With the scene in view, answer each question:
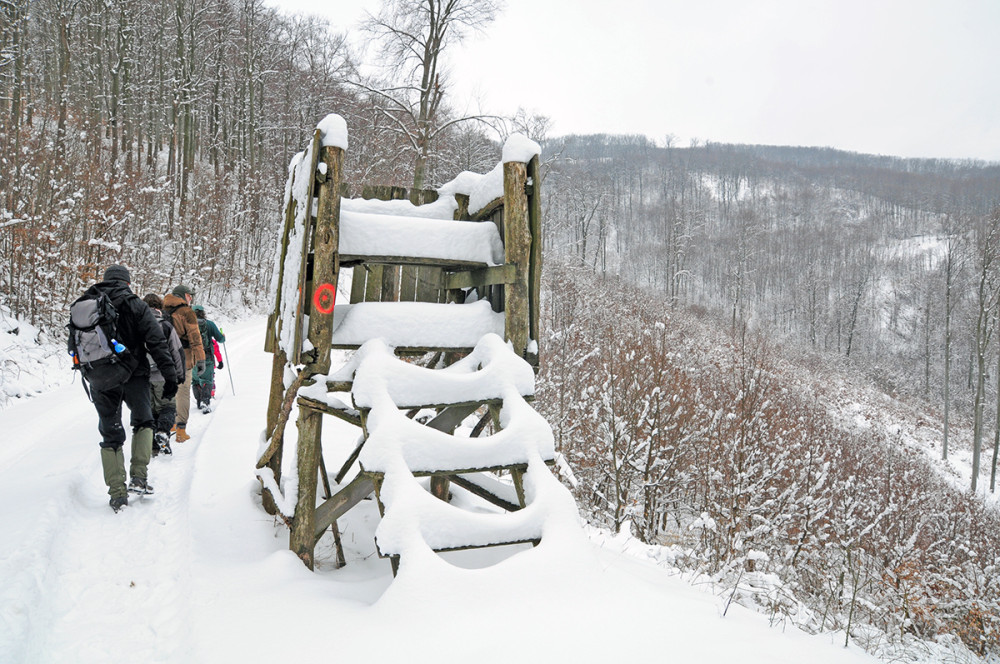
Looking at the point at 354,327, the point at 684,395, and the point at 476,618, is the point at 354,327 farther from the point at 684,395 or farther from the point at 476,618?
the point at 684,395

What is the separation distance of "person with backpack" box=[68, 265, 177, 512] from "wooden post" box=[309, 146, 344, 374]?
212 cm

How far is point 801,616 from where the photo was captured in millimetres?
4141

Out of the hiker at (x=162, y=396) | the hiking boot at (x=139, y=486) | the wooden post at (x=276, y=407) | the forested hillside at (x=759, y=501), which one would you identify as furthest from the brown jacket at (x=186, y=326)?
the forested hillside at (x=759, y=501)

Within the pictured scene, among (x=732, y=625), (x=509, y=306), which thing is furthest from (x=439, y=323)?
(x=732, y=625)

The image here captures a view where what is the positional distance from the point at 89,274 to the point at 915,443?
→ 35.6 m

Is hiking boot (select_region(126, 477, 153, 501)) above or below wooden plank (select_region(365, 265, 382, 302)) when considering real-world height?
below

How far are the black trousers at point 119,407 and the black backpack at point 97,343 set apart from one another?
0.39ft

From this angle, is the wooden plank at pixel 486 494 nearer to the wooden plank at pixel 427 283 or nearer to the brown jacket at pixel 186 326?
the wooden plank at pixel 427 283

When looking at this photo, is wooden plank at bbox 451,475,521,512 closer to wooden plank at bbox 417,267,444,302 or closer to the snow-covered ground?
the snow-covered ground

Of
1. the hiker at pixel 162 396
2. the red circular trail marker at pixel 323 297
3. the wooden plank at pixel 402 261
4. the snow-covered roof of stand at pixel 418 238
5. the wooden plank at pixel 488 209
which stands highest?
the wooden plank at pixel 488 209

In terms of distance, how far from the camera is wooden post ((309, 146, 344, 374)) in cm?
325

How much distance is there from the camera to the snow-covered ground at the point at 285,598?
2.01 m

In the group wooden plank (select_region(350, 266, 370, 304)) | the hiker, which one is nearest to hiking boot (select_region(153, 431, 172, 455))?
the hiker

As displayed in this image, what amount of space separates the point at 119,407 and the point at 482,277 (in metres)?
3.35
